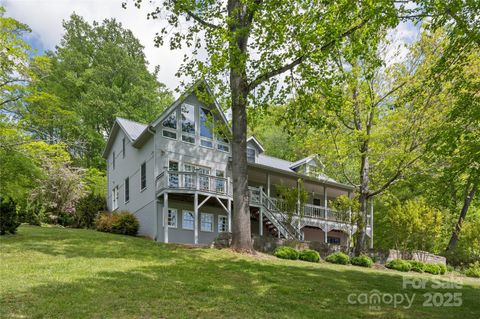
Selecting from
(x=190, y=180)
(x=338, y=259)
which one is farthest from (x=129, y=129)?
(x=338, y=259)

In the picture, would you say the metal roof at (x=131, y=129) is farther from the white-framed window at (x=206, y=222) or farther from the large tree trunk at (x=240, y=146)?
the large tree trunk at (x=240, y=146)

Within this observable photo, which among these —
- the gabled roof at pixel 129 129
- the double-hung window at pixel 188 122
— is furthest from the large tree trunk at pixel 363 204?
the gabled roof at pixel 129 129

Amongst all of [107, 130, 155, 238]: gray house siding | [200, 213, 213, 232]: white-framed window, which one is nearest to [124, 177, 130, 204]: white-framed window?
[107, 130, 155, 238]: gray house siding

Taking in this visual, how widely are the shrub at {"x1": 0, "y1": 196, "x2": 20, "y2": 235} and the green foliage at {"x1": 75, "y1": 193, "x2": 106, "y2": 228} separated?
931cm

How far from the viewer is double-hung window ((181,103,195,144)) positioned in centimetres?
2266

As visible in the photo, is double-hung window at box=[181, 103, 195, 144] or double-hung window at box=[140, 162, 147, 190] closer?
double-hung window at box=[181, 103, 195, 144]

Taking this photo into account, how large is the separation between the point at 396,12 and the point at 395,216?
1304cm

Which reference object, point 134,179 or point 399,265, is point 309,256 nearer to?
point 399,265

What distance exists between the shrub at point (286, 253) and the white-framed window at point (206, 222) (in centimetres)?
689

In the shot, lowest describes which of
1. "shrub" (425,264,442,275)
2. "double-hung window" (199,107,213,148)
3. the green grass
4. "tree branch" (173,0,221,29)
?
"shrub" (425,264,442,275)

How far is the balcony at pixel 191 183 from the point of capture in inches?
805

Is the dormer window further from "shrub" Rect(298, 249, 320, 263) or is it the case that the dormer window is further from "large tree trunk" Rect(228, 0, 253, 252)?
"large tree trunk" Rect(228, 0, 253, 252)

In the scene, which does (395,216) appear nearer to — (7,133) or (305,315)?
(305,315)

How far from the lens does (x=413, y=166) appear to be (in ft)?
66.5
